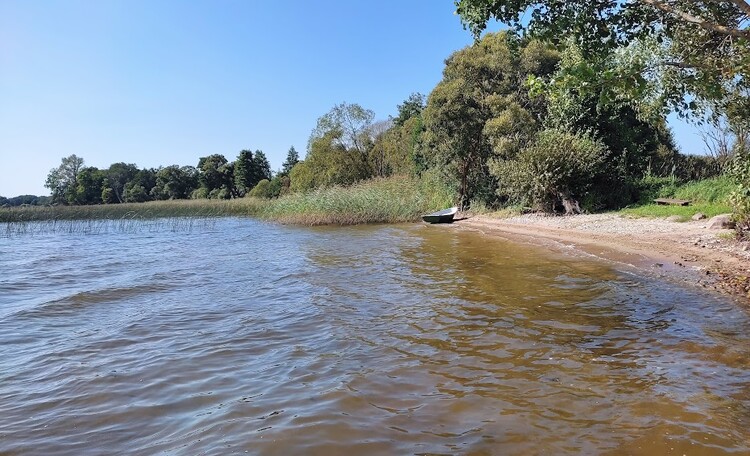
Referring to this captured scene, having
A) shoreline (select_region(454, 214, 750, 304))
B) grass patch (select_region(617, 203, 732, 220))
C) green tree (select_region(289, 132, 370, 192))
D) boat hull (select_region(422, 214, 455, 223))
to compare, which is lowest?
shoreline (select_region(454, 214, 750, 304))

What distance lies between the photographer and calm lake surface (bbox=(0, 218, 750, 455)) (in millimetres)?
3291

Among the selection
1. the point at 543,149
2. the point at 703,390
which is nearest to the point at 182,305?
the point at 703,390

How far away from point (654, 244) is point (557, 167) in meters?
7.07

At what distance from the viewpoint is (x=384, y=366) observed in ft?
15.4

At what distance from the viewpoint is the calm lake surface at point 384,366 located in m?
3.29

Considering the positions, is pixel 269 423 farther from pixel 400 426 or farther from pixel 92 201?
pixel 92 201

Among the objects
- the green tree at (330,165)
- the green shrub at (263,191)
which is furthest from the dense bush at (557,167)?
the green shrub at (263,191)

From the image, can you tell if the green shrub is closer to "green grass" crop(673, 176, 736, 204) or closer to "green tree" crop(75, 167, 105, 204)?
"green tree" crop(75, 167, 105, 204)

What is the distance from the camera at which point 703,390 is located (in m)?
3.75

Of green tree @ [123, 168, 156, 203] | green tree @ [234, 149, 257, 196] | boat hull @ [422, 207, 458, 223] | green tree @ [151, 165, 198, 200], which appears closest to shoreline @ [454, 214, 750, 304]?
boat hull @ [422, 207, 458, 223]

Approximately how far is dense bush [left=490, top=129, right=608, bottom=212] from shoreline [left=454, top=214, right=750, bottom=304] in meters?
1.25

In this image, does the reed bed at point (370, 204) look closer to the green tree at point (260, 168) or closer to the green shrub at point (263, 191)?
the green shrub at point (263, 191)

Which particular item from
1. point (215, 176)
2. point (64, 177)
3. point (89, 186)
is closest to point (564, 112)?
point (215, 176)

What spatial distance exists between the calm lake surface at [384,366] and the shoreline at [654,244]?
2.06ft
